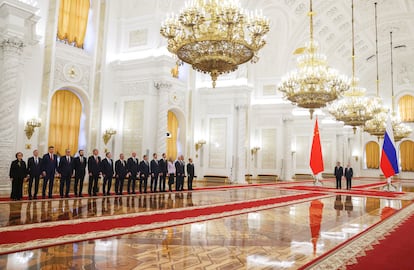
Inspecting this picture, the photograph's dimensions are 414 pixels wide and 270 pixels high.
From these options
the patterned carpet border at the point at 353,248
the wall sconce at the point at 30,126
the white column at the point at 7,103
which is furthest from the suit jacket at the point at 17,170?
the patterned carpet border at the point at 353,248

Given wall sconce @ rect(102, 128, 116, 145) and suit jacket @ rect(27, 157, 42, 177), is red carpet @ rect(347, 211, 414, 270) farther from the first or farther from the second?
wall sconce @ rect(102, 128, 116, 145)

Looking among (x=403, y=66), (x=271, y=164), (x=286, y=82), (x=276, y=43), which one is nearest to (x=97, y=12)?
(x=286, y=82)

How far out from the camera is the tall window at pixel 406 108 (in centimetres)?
2894

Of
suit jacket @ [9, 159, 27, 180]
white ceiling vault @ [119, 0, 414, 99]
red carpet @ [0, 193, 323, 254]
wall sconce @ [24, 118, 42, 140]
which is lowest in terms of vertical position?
red carpet @ [0, 193, 323, 254]

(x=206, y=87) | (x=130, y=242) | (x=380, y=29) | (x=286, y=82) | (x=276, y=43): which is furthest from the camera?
(x=380, y=29)

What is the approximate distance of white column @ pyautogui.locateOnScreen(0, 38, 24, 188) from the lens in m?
8.83

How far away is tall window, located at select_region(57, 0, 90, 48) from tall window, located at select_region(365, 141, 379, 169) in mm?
26644

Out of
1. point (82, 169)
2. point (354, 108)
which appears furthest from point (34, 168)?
point (354, 108)

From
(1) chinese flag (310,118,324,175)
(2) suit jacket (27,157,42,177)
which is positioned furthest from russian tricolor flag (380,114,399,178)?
(2) suit jacket (27,157,42,177)

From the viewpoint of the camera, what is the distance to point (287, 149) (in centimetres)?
2047

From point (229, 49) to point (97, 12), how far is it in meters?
8.67

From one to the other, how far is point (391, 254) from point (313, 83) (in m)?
7.86

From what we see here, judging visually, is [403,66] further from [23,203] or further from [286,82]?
[23,203]

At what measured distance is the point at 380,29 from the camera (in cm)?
2119
